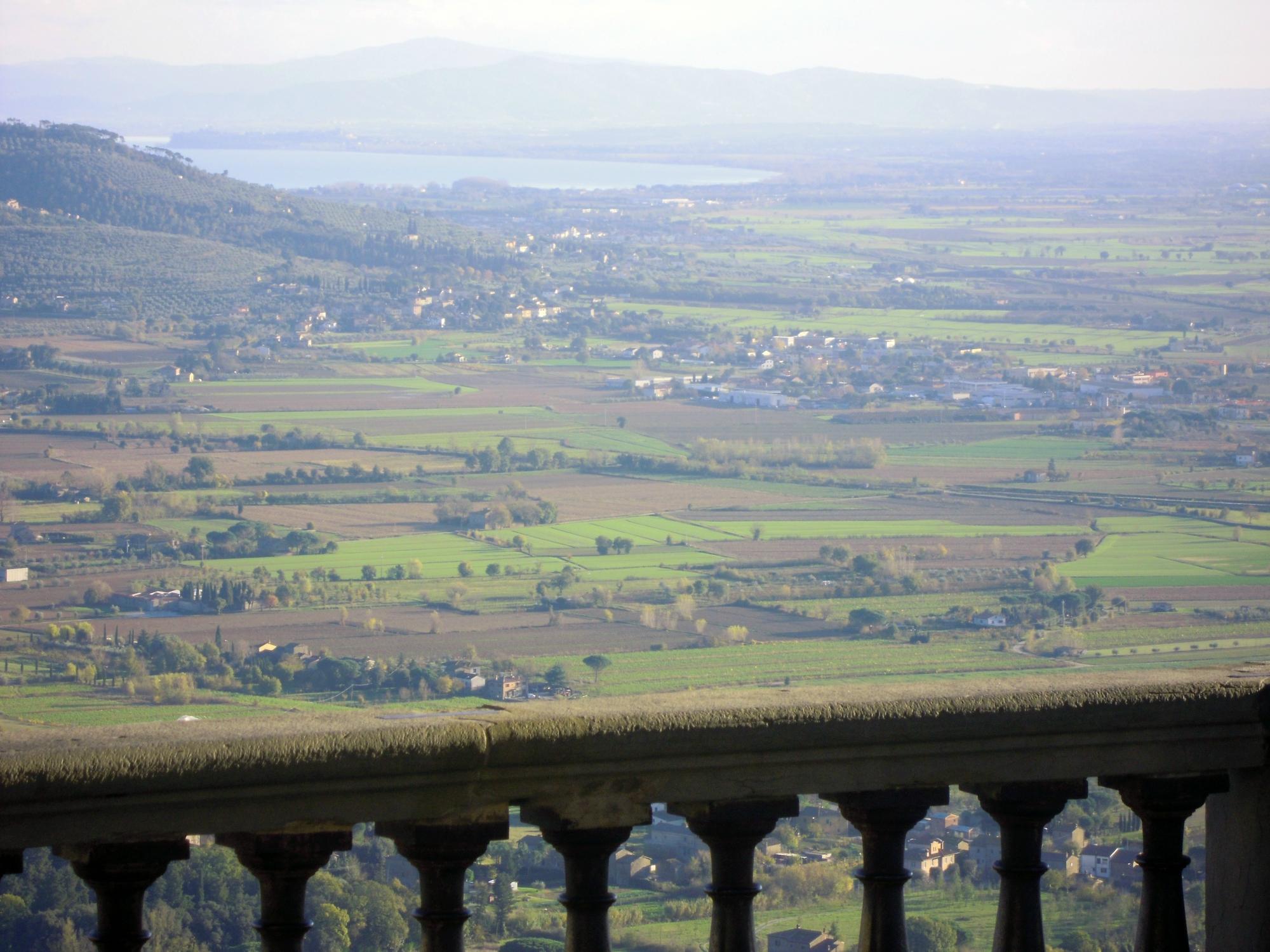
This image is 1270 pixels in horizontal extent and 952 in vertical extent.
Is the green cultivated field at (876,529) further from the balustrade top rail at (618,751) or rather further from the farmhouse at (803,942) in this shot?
the balustrade top rail at (618,751)

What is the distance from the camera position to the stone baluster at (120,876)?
5.94 ft

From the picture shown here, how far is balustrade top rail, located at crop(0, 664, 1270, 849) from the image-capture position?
1.77 meters

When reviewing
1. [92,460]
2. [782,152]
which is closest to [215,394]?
[92,460]

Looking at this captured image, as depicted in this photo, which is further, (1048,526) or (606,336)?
(606,336)

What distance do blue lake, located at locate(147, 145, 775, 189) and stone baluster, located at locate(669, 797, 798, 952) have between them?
121 meters

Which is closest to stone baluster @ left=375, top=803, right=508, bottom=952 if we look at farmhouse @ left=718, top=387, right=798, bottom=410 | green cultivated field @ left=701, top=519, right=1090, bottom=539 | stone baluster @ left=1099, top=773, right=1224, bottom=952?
stone baluster @ left=1099, top=773, right=1224, bottom=952

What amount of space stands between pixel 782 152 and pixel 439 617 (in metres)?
134

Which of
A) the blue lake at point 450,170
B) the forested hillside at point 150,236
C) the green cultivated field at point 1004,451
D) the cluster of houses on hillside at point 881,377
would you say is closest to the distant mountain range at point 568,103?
the blue lake at point 450,170

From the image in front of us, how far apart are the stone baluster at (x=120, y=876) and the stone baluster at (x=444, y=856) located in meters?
0.25

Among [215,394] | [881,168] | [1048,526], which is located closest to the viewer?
[1048,526]

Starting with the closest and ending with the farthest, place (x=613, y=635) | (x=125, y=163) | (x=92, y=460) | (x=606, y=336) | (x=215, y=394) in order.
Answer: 1. (x=613, y=635)
2. (x=92, y=460)
3. (x=215, y=394)
4. (x=125, y=163)
5. (x=606, y=336)

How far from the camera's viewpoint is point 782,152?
161375 millimetres

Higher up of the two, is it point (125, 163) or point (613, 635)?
point (125, 163)

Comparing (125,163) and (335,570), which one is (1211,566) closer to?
(335,570)
